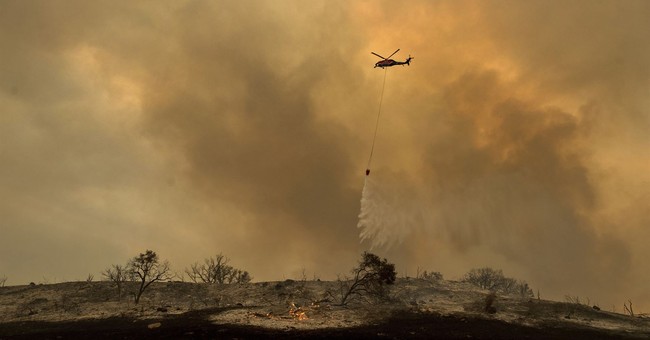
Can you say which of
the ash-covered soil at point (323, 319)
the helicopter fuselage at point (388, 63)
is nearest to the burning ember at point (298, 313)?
the ash-covered soil at point (323, 319)

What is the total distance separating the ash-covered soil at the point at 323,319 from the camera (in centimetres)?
3120

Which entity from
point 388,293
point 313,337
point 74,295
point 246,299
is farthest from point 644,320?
point 74,295

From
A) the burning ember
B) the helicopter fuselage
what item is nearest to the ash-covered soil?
the burning ember

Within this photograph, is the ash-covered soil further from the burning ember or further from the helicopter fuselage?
the helicopter fuselage

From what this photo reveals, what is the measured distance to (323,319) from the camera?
3528cm

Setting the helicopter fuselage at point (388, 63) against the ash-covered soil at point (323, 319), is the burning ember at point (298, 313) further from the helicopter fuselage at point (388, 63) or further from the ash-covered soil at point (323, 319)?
the helicopter fuselage at point (388, 63)

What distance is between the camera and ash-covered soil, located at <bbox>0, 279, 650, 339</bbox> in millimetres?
31203

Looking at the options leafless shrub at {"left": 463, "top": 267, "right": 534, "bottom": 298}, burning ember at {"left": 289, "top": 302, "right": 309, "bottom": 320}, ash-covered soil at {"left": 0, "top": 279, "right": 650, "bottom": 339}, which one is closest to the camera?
ash-covered soil at {"left": 0, "top": 279, "right": 650, "bottom": 339}

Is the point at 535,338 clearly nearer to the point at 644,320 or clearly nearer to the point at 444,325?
the point at 444,325

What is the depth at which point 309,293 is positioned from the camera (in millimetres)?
52500

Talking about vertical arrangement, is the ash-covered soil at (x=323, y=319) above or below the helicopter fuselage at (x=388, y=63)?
below

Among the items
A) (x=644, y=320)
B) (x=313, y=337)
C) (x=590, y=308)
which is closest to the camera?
(x=313, y=337)

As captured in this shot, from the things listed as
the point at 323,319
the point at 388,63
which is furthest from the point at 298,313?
the point at 388,63

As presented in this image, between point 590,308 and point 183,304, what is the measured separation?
43449mm
